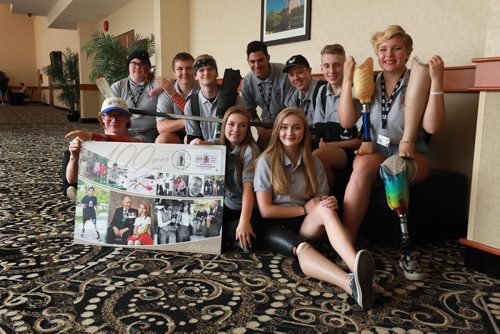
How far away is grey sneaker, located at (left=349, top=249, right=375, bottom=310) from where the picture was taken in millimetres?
1725

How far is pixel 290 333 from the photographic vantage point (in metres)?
1.57

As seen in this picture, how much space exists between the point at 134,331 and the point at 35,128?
370 inches

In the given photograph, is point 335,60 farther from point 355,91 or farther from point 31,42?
point 31,42

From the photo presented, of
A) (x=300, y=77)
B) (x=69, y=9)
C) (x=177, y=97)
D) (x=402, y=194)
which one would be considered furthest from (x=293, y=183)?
(x=69, y=9)

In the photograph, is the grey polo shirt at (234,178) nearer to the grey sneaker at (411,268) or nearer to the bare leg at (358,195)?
the bare leg at (358,195)

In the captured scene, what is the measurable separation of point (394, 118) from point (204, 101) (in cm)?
132

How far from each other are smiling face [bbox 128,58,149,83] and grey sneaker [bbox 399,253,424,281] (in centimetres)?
264

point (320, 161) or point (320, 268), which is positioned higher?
point (320, 161)

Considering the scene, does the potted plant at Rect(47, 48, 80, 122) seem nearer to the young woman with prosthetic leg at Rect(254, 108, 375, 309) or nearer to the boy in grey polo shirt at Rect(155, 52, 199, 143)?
the boy in grey polo shirt at Rect(155, 52, 199, 143)

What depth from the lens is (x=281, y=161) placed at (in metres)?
2.33

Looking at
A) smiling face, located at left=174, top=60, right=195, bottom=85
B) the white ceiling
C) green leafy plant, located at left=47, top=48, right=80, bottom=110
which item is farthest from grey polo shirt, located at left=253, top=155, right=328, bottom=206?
green leafy plant, located at left=47, top=48, right=80, bottom=110

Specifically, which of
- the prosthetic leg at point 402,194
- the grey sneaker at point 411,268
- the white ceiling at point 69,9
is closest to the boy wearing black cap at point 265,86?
the prosthetic leg at point 402,194

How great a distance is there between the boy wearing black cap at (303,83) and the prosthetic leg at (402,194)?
43.6 inches

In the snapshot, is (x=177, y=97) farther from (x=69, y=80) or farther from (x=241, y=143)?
(x=69, y=80)
